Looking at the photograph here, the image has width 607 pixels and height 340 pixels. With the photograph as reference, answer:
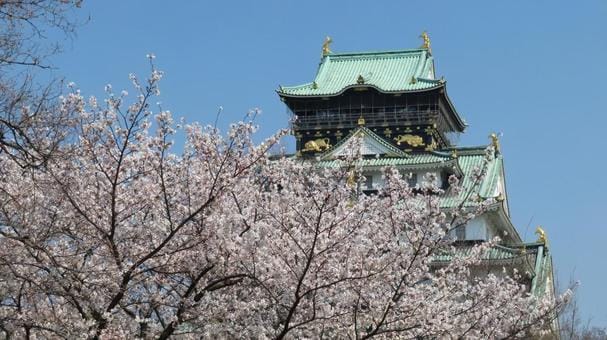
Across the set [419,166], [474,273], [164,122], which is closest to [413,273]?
[164,122]

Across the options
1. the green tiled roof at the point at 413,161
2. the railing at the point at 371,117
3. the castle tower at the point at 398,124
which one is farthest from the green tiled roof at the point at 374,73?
the green tiled roof at the point at 413,161

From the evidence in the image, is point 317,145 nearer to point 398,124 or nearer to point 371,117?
point 371,117

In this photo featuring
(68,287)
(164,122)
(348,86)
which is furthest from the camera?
(348,86)

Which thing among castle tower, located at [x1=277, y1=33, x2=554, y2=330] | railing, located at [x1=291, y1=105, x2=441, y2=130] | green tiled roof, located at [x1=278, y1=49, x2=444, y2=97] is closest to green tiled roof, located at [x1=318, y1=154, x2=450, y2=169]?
castle tower, located at [x1=277, y1=33, x2=554, y2=330]

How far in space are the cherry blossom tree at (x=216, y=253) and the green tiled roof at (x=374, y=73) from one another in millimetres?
33114

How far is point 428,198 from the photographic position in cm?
1245

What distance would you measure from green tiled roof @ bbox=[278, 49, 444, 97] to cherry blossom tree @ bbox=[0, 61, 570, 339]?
1304 inches

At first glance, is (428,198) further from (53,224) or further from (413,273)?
(53,224)

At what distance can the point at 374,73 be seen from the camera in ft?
165

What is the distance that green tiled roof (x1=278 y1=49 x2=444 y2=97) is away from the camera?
155 ft

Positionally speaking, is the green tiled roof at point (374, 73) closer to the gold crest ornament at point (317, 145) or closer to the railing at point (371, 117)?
the railing at point (371, 117)

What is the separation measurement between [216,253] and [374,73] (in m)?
38.1

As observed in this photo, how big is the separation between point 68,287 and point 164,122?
2.66 m

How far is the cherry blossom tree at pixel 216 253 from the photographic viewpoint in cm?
1227
